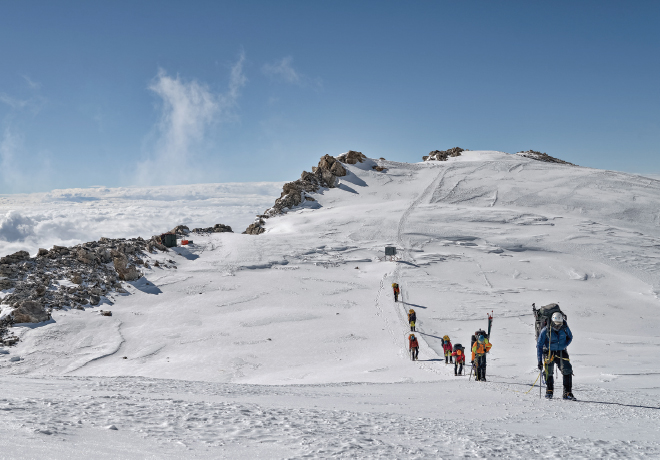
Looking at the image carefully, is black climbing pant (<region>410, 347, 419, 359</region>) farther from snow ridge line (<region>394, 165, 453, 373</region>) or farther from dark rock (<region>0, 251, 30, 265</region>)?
dark rock (<region>0, 251, 30, 265</region>)

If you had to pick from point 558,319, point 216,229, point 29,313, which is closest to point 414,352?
point 558,319

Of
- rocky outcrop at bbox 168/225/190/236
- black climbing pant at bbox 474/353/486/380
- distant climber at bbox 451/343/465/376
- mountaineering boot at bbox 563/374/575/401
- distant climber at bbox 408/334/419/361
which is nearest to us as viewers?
mountaineering boot at bbox 563/374/575/401

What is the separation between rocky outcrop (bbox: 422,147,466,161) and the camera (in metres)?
68.0

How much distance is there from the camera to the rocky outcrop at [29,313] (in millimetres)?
17531

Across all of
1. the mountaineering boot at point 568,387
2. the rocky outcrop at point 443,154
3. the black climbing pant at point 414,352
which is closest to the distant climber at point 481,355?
the mountaineering boot at point 568,387

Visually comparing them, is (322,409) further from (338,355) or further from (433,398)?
(338,355)

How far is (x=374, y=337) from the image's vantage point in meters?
17.9

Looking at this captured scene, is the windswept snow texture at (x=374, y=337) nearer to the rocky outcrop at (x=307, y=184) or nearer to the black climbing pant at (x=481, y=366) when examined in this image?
the black climbing pant at (x=481, y=366)

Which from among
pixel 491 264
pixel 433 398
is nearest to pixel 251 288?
pixel 491 264

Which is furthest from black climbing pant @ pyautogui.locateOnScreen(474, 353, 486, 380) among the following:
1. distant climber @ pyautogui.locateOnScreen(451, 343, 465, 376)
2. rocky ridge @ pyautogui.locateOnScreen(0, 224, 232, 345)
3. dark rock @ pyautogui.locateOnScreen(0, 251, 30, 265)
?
dark rock @ pyautogui.locateOnScreen(0, 251, 30, 265)

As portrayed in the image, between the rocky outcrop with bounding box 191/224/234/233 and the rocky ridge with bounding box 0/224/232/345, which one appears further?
the rocky outcrop with bounding box 191/224/234/233

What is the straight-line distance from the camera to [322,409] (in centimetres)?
577

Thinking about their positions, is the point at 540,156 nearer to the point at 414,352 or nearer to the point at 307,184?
the point at 307,184

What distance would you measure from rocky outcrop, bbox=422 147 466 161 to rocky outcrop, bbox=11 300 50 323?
5984 cm
